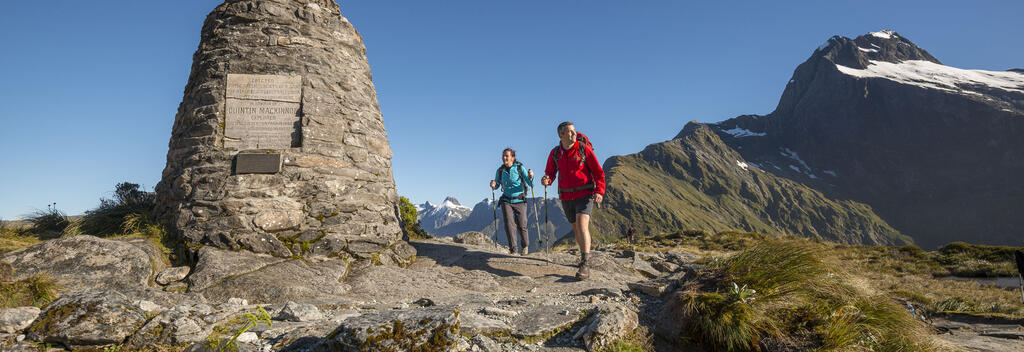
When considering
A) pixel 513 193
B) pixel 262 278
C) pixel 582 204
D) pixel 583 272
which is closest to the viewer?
pixel 262 278

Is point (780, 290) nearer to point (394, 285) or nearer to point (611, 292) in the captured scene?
point (611, 292)

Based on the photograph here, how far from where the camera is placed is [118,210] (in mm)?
8859

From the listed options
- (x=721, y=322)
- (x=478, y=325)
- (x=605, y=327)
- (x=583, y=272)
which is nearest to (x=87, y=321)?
(x=478, y=325)

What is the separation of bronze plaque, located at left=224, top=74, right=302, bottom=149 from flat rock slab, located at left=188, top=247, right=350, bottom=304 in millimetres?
2364

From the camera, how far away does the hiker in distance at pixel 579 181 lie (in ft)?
24.0

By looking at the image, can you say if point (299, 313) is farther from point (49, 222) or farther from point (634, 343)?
point (49, 222)

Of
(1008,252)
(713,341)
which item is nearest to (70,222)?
(713,341)

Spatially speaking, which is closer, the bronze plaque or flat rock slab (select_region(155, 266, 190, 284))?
flat rock slab (select_region(155, 266, 190, 284))

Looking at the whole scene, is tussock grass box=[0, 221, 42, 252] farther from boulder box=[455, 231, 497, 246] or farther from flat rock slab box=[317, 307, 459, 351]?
boulder box=[455, 231, 497, 246]

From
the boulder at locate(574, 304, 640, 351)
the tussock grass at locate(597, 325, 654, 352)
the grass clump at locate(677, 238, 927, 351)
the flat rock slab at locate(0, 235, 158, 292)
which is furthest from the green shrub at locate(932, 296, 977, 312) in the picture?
the flat rock slab at locate(0, 235, 158, 292)

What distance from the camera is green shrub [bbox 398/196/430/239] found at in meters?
11.6

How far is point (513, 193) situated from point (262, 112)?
5630mm

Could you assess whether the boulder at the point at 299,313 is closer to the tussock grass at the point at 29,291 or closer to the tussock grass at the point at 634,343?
the tussock grass at the point at 29,291

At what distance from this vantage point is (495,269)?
8414 millimetres
